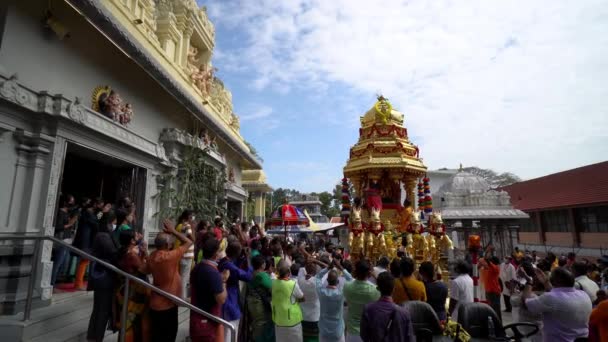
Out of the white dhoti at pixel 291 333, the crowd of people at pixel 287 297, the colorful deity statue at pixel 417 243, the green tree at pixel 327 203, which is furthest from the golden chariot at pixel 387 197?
the green tree at pixel 327 203

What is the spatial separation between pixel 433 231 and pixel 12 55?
9.32 metres

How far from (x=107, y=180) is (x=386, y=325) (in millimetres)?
8050

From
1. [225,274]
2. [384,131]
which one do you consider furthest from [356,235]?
[225,274]

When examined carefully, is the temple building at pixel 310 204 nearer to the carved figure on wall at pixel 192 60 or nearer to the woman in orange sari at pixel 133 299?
the carved figure on wall at pixel 192 60

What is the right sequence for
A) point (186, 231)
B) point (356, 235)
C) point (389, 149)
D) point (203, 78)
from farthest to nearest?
point (203, 78)
point (389, 149)
point (356, 235)
point (186, 231)

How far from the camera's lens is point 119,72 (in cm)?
752

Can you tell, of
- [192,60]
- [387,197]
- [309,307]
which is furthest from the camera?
[192,60]

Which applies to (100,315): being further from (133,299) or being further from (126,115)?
(126,115)

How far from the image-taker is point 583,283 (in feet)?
15.0

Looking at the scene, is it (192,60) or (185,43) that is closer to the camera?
(185,43)

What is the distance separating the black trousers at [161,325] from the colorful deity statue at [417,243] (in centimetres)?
637

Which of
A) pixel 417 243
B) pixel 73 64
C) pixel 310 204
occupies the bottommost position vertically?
pixel 417 243

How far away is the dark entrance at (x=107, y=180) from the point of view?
7.94 m

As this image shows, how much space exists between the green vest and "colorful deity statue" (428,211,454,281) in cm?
Result: 560
